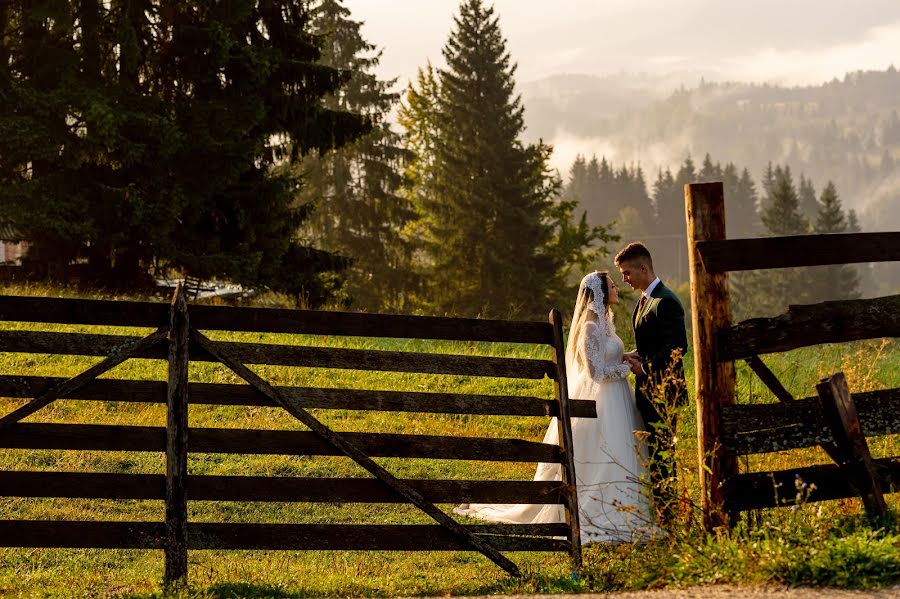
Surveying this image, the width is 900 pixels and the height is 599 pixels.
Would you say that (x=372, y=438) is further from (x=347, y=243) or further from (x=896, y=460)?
(x=347, y=243)

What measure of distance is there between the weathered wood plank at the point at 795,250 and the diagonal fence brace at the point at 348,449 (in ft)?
8.36

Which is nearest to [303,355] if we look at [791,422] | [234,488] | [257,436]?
[257,436]

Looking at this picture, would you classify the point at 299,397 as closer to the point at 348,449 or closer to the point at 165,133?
the point at 348,449

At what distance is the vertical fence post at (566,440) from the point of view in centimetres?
670

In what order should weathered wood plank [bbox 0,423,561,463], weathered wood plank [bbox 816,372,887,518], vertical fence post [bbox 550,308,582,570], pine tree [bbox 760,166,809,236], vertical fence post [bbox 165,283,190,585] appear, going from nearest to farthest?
weathered wood plank [bbox 816,372,887,518]
vertical fence post [bbox 165,283,190,585]
weathered wood plank [bbox 0,423,561,463]
vertical fence post [bbox 550,308,582,570]
pine tree [bbox 760,166,809,236]

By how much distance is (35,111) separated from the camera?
17.6 meters

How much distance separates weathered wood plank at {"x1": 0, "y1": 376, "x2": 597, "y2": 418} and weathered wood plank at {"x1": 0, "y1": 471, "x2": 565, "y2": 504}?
1.71ft

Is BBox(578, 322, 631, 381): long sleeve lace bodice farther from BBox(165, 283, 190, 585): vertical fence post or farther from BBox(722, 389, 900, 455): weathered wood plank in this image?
BBox(165, 283, 190, 585): vertical fence post

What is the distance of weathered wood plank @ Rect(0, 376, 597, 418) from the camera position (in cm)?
591

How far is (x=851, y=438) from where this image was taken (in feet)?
18.6

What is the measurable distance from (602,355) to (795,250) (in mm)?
2171

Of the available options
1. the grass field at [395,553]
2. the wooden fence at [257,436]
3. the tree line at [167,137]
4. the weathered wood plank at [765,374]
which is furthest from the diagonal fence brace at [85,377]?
the tree line at [167,137]

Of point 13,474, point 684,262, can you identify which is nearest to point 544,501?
point 13,474

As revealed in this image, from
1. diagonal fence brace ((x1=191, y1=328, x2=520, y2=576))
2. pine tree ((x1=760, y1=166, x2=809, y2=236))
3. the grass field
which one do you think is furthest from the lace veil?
pine tree ((x1=760, y1=166, x2=809, y2=236))
